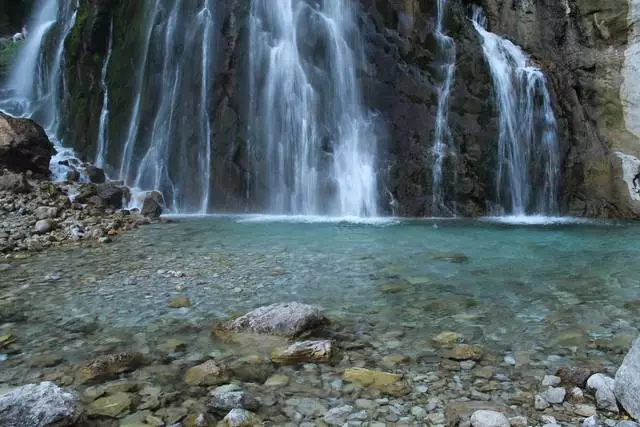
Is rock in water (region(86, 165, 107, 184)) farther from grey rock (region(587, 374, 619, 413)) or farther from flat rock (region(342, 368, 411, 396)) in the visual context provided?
grey rock (region(587, 374, 619, 413))

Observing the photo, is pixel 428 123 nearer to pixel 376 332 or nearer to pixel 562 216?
pixel 562 216

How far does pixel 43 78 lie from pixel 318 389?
22859 millimetres

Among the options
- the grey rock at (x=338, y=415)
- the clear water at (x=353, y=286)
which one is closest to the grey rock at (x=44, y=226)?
the clear water at (x=353, y=286)

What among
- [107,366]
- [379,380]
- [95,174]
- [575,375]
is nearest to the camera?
[575,375]

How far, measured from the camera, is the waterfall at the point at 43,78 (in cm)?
2083

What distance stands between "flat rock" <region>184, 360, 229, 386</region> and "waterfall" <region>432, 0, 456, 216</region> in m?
12.5

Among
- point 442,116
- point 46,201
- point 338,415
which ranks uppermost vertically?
point 442,116

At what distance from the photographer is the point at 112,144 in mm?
18094

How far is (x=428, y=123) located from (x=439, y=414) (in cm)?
1396

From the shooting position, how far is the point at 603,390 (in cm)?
316


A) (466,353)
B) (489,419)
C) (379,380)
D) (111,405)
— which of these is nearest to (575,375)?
(466,353)

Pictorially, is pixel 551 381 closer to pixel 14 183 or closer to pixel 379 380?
pixel 379 380

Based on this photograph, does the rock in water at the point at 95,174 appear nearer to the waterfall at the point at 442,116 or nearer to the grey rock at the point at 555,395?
the waterfall at the point at 442,116

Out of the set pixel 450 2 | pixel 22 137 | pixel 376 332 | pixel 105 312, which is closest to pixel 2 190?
pixel 22 137
